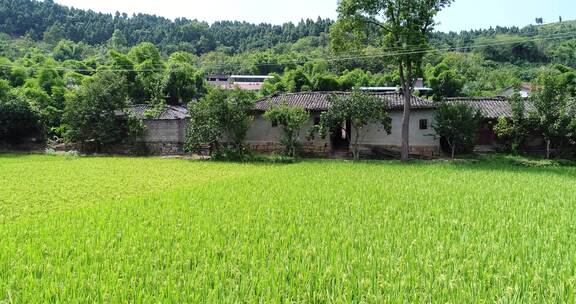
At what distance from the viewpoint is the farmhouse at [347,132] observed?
2112cm

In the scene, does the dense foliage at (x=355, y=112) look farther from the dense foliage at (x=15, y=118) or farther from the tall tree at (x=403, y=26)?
the dense foliage at (x=15, y=118)

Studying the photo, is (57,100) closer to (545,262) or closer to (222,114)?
(222,114)

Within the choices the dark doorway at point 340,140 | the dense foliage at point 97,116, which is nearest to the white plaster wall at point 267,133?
the dark doorway at point 340,140

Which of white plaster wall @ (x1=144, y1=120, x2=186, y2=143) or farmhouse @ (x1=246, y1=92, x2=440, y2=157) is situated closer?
farmhouse @ (x1=246, y1=92, x2=440, y2=157)

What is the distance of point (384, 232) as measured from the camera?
A: 5977 mm

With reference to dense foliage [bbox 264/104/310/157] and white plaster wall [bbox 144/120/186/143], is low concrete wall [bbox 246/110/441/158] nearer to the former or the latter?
dense foliage [bbox 264/104/310/157]

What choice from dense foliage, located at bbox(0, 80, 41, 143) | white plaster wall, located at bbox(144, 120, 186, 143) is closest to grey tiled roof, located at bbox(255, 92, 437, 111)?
white plaster wall, located at bbox(144, 120, 186, 143)

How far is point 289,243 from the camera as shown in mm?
5410

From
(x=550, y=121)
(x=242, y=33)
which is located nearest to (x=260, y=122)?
(x=550, y=121)

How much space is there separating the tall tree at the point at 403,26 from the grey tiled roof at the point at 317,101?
1.54m

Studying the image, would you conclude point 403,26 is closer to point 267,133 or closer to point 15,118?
point 267,133

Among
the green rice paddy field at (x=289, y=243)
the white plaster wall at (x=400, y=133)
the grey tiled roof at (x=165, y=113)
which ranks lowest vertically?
the green rice paddy field at (x=289, y=243)

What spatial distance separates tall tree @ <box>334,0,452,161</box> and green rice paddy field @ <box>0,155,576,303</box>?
9540 millimetres

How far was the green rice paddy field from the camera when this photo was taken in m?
3.71
